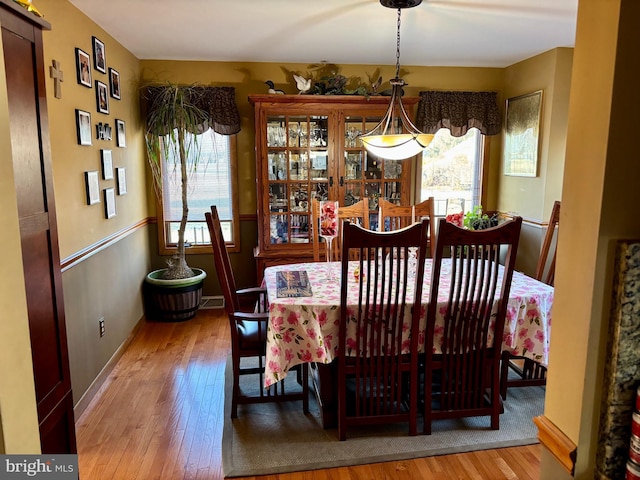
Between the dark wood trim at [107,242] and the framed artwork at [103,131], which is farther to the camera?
the framed artwork at [103,131]

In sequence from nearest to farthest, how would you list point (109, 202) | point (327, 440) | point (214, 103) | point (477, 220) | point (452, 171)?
point (327, 440) → point (109, 202) → point (214, 103) → point (477, 220) → point (452, 171)

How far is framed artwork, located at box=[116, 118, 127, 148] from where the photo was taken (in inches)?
133

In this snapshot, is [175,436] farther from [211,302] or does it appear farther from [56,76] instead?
[211,302]

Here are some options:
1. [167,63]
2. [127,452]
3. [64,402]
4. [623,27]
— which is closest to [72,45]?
[167,63]

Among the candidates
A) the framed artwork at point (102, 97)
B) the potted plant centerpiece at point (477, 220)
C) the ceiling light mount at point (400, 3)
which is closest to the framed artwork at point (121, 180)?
the framed artwork at point (102, 97)

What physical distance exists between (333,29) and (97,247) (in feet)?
7.38

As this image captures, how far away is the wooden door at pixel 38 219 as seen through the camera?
131 cm

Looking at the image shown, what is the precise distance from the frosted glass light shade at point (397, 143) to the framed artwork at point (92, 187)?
67.5 inches

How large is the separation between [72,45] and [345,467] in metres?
2.78

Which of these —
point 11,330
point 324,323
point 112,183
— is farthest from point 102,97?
point 11,330

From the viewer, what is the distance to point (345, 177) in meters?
4.15

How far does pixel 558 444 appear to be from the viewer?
1.00m

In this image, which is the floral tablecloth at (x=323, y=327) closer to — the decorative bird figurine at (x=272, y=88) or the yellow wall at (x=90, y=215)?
the yellow wall at (x=90, y=215)

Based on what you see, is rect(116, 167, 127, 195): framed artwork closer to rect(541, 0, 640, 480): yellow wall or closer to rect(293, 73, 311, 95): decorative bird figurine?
rect(293, 73, 311, 95): decorative bird figurine
